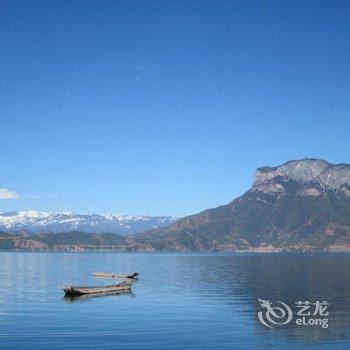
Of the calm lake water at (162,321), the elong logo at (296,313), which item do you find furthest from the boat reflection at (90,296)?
the elong logo at (296,313)

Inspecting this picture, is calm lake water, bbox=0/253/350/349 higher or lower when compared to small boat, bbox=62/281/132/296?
lower

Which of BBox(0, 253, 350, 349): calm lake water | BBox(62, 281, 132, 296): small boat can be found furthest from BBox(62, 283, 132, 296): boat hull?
BBox(0, 253, 350, 349): calm lake water

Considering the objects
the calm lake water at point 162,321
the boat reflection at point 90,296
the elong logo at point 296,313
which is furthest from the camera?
the boat reflection at point 90,296

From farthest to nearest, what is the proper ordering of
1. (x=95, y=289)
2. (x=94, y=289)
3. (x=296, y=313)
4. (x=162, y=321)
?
(x=95, y=289), (x=94, y=289), (x=296, y=313), (x=162, y=321)

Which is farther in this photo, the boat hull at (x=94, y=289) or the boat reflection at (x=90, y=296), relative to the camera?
the boat hull at (x=94, y=289)

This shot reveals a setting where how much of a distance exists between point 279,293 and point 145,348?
62.8 metres

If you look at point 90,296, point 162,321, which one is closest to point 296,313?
point 162,321

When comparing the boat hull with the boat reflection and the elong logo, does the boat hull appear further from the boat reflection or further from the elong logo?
the elong logo

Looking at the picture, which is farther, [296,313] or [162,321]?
[296,313]

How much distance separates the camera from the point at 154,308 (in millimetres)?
93188

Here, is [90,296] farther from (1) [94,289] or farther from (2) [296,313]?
(2) [296,313]

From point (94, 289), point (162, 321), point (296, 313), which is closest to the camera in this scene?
point (162, 321)

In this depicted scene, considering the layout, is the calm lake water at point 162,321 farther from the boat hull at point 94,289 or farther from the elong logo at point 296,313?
the boat hull at point 94,289

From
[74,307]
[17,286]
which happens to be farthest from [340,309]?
[17,286]
